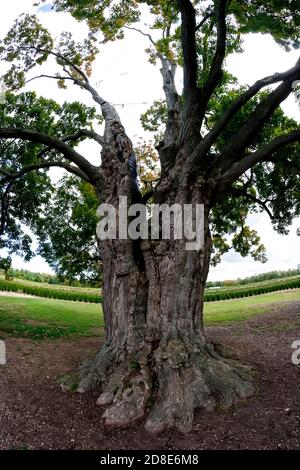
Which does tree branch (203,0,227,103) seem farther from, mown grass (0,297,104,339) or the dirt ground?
mown grass (0,297,104,339)

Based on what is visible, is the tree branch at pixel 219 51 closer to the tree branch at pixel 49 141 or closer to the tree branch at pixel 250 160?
the tree branch at pixel 250 160

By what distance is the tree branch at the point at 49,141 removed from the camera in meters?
8.30

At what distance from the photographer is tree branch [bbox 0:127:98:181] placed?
830cm

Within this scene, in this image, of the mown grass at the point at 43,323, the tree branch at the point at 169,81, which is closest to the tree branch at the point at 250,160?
the tree branch at the point at 169,81

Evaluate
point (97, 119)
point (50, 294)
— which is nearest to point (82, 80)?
point (97, 119)

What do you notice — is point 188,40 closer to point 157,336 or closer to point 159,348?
point 157,336

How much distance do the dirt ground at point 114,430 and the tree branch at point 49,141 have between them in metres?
4.43

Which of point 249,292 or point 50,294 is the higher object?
point 249,292

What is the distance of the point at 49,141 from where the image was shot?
8.52 meters

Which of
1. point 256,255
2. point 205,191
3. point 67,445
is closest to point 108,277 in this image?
point 205,191

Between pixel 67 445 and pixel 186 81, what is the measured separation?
6.77 m

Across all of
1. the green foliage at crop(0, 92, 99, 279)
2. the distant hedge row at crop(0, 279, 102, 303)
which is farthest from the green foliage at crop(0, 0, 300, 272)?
the distant hedge row at crop(0, 279, 102, 303)

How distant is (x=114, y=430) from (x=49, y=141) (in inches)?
237

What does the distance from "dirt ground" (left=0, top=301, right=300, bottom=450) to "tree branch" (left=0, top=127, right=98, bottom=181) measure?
4433mm
